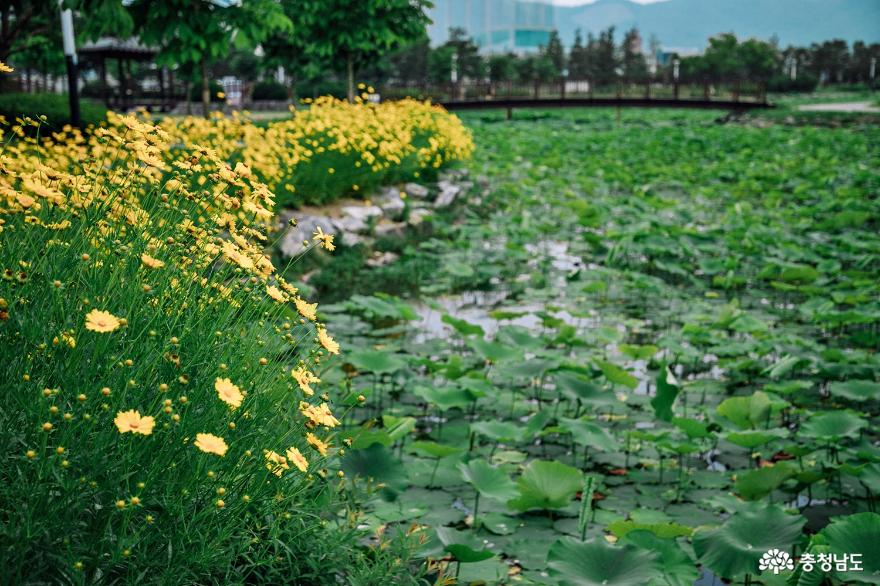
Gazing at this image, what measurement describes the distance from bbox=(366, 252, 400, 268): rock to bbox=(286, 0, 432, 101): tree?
7265mm

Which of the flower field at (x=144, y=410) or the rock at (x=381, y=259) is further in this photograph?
the rock at (x=381, y=259)

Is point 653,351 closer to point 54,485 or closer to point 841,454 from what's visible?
point 841,454

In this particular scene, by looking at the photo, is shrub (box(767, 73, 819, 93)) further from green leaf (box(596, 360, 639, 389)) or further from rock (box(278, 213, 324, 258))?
green leaf (box(596, 360, 639, 389))

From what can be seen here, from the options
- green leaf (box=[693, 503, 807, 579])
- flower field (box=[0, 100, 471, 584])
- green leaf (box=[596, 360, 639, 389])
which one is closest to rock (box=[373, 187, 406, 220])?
green leaf (box=[596, 360, 639, 389])

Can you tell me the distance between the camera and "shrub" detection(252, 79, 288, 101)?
105 ft

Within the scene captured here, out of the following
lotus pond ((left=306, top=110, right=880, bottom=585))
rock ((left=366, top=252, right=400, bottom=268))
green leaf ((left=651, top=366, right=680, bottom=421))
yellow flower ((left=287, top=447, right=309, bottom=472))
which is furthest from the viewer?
rock ((left=366, top=252, right=400, bottom=268))

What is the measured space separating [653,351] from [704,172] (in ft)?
28.0

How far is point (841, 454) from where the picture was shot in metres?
3.04

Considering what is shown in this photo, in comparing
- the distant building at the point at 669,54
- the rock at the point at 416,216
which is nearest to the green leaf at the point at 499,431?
the rock at the point at 416,216

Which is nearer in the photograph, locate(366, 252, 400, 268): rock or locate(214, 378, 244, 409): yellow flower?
locate(214, 378, 244, 409): yellow flower

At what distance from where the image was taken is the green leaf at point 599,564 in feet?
6.17

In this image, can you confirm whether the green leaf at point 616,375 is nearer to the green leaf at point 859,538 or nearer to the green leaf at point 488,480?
the green leaf at point 488,480

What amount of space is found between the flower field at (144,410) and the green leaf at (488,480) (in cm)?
44

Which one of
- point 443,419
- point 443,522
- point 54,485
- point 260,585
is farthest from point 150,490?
point 443,419
